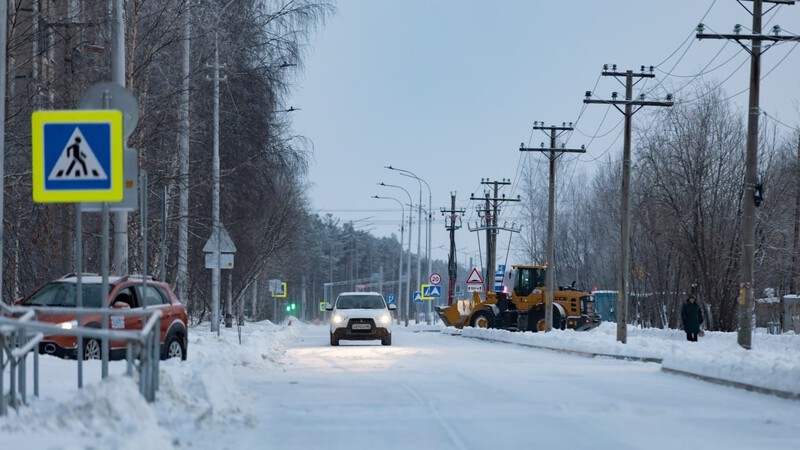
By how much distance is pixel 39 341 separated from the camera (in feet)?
33.8

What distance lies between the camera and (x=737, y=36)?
2930 cm

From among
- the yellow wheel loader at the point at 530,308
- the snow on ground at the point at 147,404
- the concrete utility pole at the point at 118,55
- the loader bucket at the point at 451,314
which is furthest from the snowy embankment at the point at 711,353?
the concrete utility pole at the point at 118,55

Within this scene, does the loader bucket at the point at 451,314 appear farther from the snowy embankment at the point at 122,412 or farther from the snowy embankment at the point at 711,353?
the snowy embankment at the point at 122,412

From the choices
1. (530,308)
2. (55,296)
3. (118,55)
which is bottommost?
(530,308)

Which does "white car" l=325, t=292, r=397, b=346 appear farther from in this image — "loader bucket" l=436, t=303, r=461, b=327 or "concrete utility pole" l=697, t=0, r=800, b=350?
"loader bucket" l=436, t=303, r=461, b=327

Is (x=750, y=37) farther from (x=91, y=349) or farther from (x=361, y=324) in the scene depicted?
(x=91, y=349)

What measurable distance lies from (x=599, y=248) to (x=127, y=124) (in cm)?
7975

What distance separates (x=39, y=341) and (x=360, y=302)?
2511 centimetres

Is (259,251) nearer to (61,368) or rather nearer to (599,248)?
(61,368)

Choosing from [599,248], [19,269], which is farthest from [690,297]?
[599,248]

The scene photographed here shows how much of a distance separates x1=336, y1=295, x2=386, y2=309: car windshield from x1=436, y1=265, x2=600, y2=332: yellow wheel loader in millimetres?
14492

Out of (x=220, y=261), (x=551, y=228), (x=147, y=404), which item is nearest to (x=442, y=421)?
(x=147, y=404)

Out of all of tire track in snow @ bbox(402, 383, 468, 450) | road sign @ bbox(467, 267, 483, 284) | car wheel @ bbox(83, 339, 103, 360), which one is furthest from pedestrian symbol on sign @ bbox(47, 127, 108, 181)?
road sign @ bbox(467, 267, 483, 284)

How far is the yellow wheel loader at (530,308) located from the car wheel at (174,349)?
2932cm
